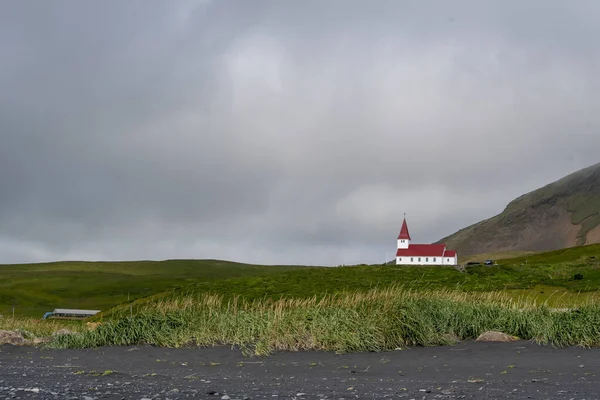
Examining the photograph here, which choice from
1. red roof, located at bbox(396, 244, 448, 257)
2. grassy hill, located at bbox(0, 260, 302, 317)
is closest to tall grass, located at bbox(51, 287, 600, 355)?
grassy hill, located at bbox(0, 260, 302, 317)

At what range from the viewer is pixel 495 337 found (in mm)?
20344

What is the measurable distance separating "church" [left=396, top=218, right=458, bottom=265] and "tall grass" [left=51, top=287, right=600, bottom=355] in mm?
95885

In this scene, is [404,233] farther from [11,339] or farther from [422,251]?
[11,339]

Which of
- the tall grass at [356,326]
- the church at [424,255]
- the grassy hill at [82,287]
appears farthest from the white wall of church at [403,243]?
the tall grass at [356,326]

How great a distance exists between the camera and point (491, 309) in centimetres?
2286

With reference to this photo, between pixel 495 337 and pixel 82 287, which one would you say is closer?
pixel 495 337

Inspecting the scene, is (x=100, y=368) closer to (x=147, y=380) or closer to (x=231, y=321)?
(x=147, y=380)

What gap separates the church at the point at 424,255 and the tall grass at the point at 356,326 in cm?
9588

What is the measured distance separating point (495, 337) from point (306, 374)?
8.11m

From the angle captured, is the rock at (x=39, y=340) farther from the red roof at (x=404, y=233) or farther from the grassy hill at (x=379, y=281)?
the red roof at (x=404, y=233)

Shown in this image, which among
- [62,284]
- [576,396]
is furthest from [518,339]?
[62,284]

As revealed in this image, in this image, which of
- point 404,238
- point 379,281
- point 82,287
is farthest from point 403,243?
point 82,287

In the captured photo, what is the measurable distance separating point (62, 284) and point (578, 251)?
111 metres

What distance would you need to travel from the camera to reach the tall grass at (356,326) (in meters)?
19.7
